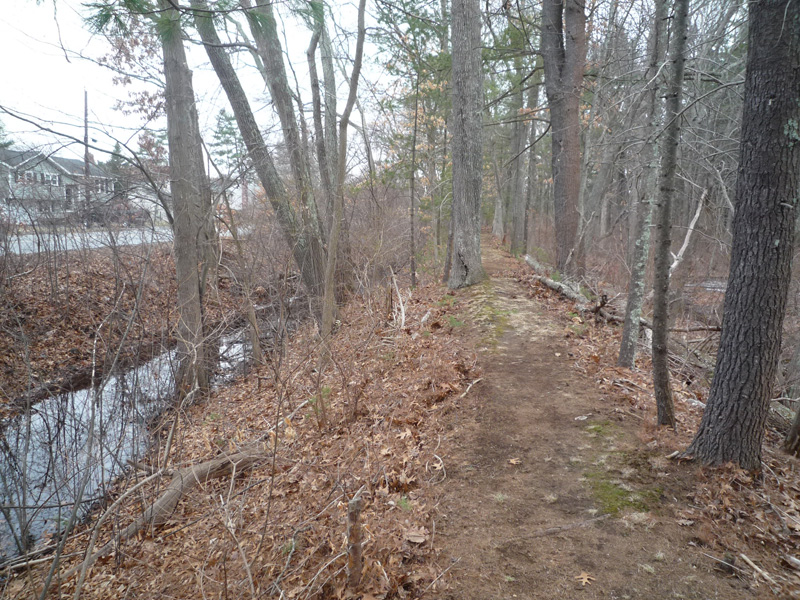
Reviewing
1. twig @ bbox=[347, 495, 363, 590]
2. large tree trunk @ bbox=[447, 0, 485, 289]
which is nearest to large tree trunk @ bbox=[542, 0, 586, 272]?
large tree trunk @ bbox=[447, 0, 485, 289]

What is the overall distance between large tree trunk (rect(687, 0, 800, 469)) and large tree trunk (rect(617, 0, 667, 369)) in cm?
104

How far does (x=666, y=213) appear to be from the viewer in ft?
12.3

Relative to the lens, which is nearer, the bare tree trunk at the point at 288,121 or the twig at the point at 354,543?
the twig at the point at 354,543

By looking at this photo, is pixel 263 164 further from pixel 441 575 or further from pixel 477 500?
pixel 441 575

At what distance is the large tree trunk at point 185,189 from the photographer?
7.63 m

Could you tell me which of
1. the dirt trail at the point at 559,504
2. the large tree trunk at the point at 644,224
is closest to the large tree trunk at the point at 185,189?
the dirt trail at the point at 559,504

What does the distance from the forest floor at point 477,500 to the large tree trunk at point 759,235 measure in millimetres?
452

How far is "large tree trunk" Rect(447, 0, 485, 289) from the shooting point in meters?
8.48

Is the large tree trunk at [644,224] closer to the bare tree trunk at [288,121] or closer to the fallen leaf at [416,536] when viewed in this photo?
the fallen leaf at [416,536]

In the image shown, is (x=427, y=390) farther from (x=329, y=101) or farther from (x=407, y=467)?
(x=329, y=101)

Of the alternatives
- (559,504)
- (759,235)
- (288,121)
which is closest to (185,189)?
(288,121)

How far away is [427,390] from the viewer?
17.9ft

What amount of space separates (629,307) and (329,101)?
33.0 ft

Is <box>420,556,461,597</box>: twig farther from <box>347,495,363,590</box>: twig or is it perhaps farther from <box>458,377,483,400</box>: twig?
<box>458,377,483,400</box>: twig
